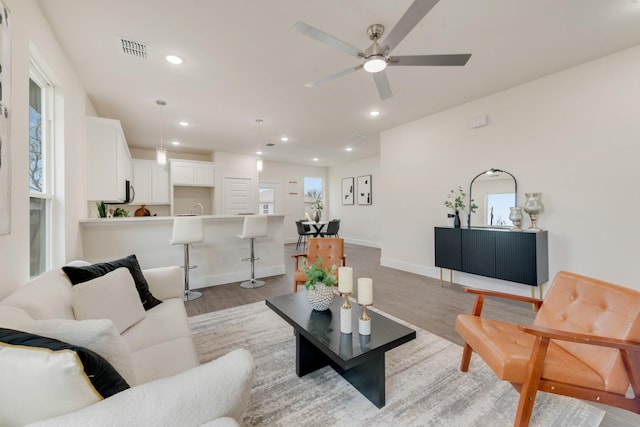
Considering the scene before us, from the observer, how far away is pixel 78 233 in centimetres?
293

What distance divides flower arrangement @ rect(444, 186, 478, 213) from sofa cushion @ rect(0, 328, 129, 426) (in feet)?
13.7

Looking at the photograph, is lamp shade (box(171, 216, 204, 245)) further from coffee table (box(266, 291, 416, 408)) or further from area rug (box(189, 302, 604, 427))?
Result: coffee table (box(266, 291, 416, 408))

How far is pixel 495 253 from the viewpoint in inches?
130

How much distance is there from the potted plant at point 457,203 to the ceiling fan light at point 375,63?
2.54 m

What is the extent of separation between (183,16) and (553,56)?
3.52 m

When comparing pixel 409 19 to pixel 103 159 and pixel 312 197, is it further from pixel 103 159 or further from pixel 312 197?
pixel 312 197

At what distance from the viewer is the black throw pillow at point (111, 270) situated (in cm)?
167

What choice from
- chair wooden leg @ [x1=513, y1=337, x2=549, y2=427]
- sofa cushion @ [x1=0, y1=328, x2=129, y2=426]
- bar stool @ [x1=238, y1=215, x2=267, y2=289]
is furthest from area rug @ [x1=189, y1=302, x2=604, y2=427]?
bar stool @ [x1=238, y1=215, x2=267, y2=289]

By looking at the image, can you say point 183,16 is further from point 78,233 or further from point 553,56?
point 553,56

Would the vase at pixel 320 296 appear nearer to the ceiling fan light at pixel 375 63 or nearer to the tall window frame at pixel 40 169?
the ceiling fan light at pixel 375 63

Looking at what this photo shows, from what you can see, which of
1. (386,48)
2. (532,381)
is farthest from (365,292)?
(386,48)

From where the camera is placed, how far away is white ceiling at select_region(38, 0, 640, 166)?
6.68 ft

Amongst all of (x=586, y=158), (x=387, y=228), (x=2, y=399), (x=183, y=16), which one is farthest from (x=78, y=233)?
(x=586, y=158)

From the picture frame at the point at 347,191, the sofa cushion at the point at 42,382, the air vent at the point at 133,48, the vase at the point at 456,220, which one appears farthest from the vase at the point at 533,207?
the picture frame at the point at 347,191
